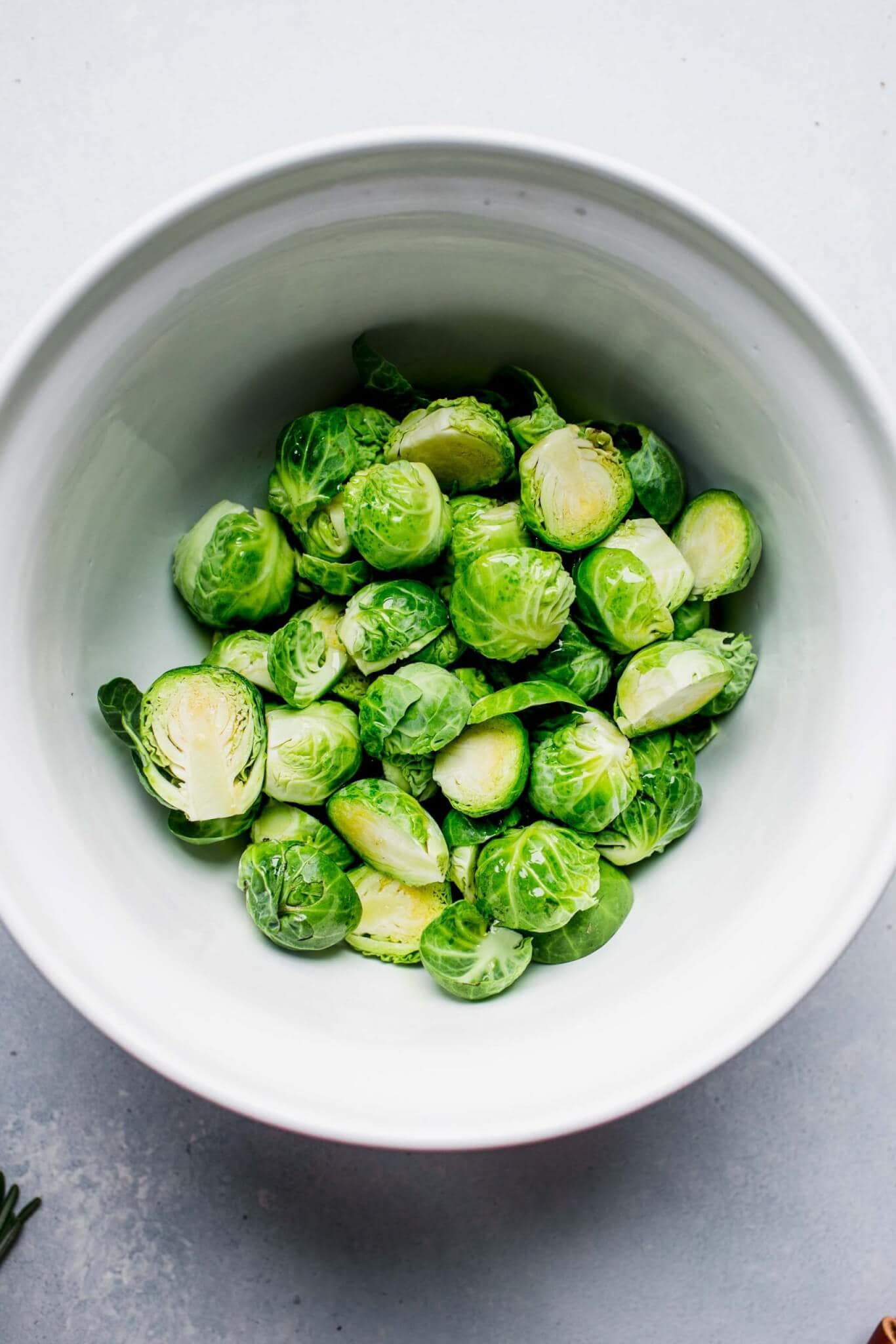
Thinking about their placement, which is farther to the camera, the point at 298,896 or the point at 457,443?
the point at 457,443

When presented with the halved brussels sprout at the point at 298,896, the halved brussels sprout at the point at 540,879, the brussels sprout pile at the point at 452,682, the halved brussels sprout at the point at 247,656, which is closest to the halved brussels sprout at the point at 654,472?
the brussels sprout pile at the point at 452,682

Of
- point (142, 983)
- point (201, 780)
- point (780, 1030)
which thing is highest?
point (780, 1030)

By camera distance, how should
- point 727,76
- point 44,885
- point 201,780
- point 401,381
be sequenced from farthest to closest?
point 727,76 → point 401,381 → point 201,780 → point 44,885

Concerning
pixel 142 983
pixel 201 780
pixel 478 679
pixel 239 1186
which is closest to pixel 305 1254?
pixel 239 1186

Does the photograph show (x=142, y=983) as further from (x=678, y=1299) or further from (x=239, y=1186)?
(x=678, y=1299)

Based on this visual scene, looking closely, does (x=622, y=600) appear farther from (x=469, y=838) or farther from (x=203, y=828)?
(x=203, y=828)

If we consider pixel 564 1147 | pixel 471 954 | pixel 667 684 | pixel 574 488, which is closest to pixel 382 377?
pixel 574 488

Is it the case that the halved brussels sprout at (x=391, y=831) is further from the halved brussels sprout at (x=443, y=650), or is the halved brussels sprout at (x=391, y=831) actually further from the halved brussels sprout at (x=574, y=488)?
the halved brussels sprout at (x=574, y=488)
